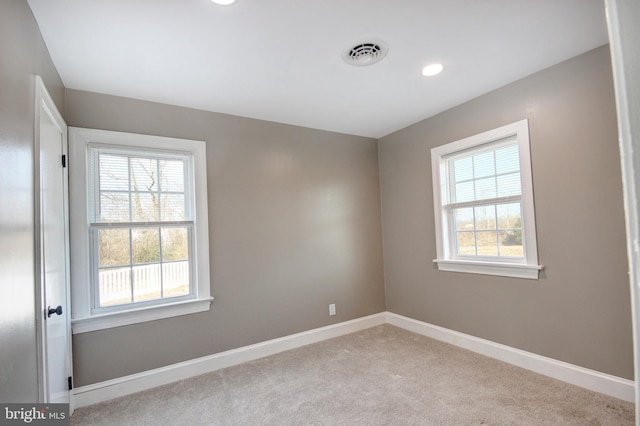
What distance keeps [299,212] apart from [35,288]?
232 cm

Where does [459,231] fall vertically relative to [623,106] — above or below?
below

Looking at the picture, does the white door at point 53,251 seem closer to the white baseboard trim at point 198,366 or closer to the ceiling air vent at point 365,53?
the white baseboard trim at point 198,366

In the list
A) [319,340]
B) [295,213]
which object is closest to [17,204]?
[295,213]

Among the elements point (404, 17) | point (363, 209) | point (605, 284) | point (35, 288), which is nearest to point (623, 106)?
point (404, 17)

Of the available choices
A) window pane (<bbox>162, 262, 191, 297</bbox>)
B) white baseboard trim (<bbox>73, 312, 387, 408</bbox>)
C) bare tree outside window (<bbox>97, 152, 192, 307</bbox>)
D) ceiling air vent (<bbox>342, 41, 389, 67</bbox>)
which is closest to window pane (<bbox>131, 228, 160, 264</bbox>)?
bare tree outside window (<bbox>97, 152, 192, 307</bbox>)

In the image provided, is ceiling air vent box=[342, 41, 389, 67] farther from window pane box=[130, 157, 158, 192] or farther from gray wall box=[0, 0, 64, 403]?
window pane box=[130, 157, 158, 192]

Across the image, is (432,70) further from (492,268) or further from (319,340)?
(319,340)

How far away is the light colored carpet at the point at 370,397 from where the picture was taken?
6.82ft

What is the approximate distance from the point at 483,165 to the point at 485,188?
23cm

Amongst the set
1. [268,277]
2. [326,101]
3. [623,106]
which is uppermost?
[326,101]

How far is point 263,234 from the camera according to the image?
10.8 ft

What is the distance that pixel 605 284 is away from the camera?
222 centimetres

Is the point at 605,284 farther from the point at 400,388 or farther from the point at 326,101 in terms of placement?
the point at 326,101

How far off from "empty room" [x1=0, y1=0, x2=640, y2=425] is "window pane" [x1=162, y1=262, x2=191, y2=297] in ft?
0.06
